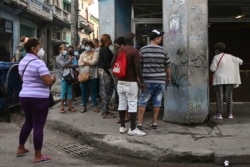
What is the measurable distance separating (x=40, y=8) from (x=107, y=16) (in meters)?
22.2

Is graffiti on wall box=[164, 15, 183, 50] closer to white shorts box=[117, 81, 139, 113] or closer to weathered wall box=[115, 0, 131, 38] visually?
white shorts box=[117, 81, 139, 113]

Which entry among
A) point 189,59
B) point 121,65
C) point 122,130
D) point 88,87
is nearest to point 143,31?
point 88,87

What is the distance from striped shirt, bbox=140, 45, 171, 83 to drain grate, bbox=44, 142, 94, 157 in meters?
1.59

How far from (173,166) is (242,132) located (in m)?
2.04

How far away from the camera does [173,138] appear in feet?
22.2

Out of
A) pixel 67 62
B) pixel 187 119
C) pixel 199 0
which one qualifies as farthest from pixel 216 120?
pixel 67 62

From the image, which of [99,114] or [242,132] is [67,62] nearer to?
[99,114]

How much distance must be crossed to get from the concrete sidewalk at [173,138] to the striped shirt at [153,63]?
981 mm

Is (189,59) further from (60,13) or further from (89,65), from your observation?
(60,13)

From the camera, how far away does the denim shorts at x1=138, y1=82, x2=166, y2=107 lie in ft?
23.6

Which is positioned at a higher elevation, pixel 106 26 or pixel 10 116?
pixel 106 26

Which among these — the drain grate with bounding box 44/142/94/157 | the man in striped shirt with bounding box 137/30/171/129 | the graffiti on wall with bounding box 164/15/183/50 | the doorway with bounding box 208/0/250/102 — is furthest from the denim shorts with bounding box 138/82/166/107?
the doorway with bounding box 208/0/250/102

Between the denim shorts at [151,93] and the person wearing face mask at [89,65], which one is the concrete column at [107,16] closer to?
the person wearing face mask at [89,65]

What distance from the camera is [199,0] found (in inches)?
303
